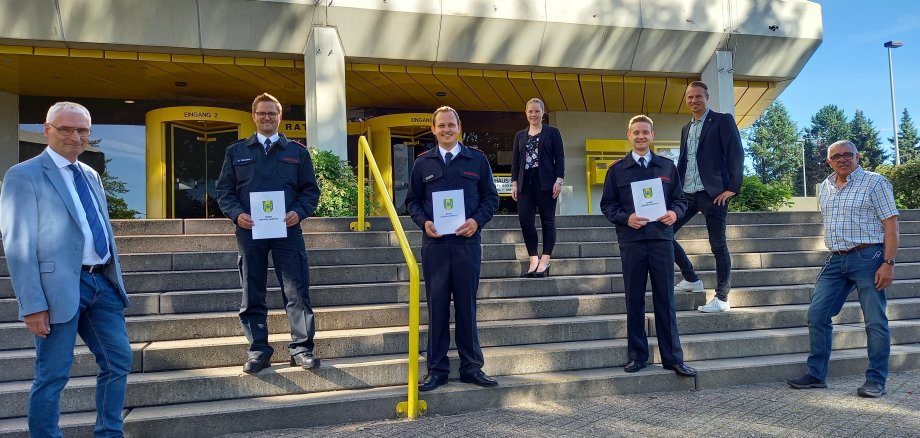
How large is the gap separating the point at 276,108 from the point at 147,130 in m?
Result: 10.1

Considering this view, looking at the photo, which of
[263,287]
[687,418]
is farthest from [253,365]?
[687,418]

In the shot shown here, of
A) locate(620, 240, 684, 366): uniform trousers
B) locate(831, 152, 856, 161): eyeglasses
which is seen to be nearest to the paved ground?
locate(620, 240, 684, 366): uniform trousers

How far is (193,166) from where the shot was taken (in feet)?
43.0

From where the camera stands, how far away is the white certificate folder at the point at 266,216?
426 cm

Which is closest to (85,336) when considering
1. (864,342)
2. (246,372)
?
(246,372)

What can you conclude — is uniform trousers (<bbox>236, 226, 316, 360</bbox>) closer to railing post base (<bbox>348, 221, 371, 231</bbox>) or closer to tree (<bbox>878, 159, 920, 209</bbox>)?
railing post base (<bbox>348, 221, 371, 231</bbox>)

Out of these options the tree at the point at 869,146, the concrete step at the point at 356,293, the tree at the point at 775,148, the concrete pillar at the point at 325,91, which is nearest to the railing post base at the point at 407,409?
the concrete step at the point at 356,293

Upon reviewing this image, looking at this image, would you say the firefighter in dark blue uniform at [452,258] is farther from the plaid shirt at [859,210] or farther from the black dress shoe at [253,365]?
the plaid shirt at [859,210]

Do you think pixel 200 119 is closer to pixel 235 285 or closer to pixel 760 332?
pixel 235 285

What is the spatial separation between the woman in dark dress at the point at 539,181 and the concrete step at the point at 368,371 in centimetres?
125

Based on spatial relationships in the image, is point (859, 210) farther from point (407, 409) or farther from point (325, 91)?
point (325, 91)

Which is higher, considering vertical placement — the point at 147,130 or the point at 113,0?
the point at 113,0

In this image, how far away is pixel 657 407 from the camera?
4352 millimetres

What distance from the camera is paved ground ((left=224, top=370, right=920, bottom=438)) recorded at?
3838 millimetres
